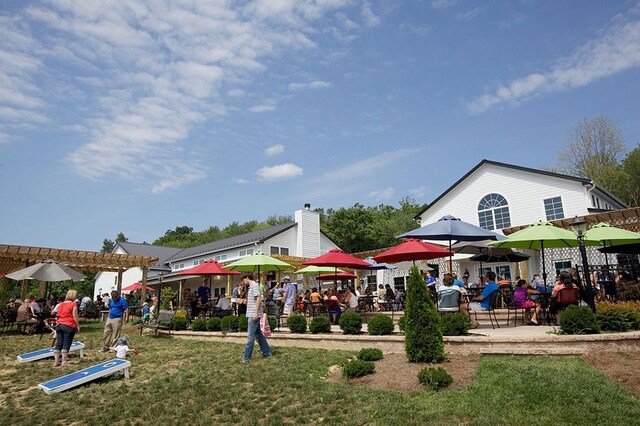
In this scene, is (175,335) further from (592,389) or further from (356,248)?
(356,248)

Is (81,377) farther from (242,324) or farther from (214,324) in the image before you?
(214,324)

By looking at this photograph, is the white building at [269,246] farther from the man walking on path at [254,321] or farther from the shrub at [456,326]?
the shrub at [456,326]

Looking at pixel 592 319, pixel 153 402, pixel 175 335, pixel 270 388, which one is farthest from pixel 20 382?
pixel 592 319

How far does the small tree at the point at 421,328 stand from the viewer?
22.8 ft

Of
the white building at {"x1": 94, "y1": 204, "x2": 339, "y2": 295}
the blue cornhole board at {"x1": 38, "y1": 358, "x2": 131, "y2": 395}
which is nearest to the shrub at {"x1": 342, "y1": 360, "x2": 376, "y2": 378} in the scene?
the blue cornhole board at {"x1": 38, "y1": 358, "x2": 131, "y2": 395}

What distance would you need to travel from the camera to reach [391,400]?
5.46 metres

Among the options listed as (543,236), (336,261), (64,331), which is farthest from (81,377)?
(543,236)

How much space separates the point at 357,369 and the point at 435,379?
1.34 m

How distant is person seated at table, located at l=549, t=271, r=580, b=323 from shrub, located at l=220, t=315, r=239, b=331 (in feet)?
27.1

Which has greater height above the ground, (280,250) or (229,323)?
(280,250)

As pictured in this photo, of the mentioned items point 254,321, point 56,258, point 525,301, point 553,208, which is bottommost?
point 254,321

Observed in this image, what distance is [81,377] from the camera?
659cm

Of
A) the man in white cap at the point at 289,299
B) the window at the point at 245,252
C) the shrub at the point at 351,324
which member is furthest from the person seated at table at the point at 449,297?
the window at the point at 245,252

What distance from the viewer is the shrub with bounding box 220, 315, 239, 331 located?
39.6 ft
